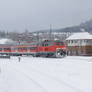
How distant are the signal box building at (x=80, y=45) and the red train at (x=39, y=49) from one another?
47.5 feet

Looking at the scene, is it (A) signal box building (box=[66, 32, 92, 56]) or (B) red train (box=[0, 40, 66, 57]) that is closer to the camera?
(B) red train (box=[0, 40, 66, 57])

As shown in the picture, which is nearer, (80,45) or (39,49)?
(39,49)

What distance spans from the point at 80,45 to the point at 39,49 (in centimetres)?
1532

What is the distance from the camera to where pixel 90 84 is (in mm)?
12617

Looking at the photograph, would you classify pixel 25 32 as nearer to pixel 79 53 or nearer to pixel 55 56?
pixel 79 53

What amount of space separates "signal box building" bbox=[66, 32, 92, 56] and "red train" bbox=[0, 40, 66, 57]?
14469mm

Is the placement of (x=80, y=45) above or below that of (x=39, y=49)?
above

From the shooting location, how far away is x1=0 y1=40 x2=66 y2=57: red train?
122 feet

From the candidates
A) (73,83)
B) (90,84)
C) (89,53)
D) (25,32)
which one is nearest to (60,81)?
(73,83)

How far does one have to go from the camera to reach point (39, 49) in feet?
134

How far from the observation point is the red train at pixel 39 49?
37.3m

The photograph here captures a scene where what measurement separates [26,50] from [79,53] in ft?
49.1

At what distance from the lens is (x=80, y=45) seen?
5250cm

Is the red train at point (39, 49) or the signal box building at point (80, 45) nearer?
the red train at point (39, 49)
